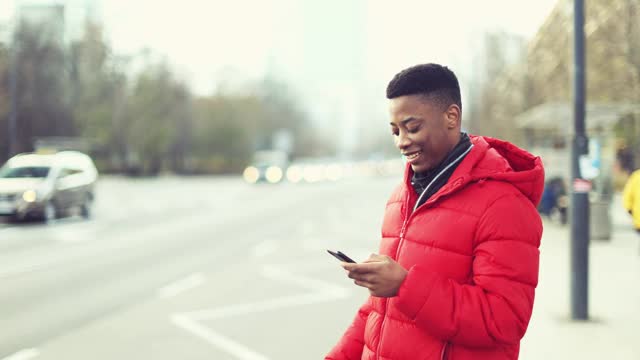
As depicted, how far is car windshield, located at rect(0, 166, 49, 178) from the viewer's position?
61.6ft

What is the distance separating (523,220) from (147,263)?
9872 millimetres

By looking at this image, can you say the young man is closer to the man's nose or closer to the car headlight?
the man's nose

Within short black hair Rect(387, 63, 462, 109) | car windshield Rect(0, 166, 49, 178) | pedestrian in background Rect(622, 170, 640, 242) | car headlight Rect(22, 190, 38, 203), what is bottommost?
car headlight Rect(22, 190, 38, 203)

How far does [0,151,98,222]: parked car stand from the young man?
17.7 metres

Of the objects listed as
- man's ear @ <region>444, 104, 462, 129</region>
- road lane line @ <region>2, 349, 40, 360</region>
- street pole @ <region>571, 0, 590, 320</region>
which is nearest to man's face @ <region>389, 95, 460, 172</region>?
man's ear @ <region>444, 104, 462, 129</region>

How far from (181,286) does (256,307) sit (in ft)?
5.66

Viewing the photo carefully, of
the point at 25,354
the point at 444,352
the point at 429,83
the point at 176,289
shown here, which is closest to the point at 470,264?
the point at 444,352

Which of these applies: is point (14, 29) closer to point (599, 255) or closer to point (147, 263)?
point (147, 263)

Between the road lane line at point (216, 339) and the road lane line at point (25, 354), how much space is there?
1.38m

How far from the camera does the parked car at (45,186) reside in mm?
17906

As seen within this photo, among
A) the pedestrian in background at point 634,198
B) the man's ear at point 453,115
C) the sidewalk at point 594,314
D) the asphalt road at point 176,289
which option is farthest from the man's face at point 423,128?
the pedestrian in background at point 634,198

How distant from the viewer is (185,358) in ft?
18.2

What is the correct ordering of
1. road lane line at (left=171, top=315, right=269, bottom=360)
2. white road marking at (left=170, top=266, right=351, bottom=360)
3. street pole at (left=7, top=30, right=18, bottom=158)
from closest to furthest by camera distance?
road lane line at (left=171, top=315, right=269, bottom=360), white road marking at (left=170, top=266, right=351, bottom=360), street pole at (left=7, top=30, right=18, bottom=158)

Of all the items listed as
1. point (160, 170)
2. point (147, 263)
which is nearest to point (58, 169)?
point (147, 263)
